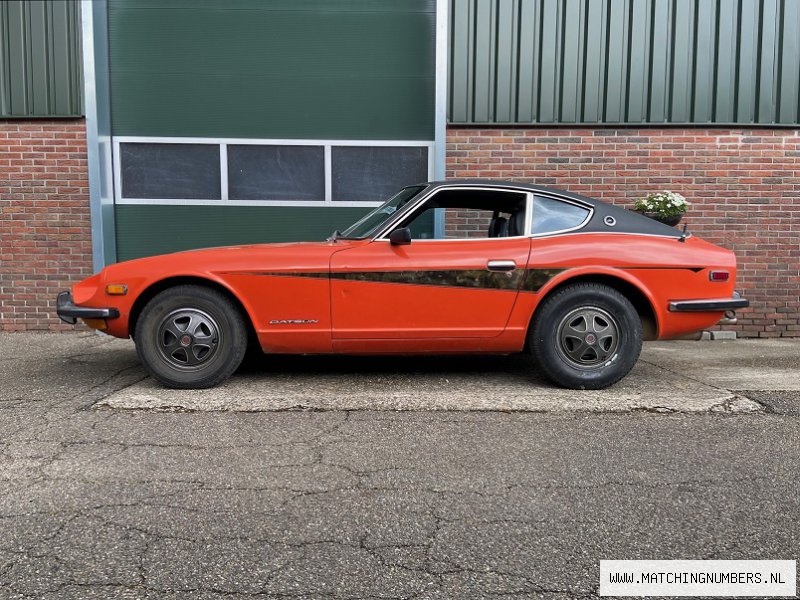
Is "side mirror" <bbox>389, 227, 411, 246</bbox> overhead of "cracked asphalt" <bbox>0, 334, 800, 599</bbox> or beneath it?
overhead

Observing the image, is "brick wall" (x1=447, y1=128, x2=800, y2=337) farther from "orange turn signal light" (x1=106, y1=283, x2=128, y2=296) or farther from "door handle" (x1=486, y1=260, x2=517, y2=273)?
"orange turn signal light" (x1=106, y1=283, x2=128, y2=296)

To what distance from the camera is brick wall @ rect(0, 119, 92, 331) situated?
24.1 ft

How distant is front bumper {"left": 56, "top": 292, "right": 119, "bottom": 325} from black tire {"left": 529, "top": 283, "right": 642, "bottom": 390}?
2861mm

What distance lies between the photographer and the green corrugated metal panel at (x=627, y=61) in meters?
7.26

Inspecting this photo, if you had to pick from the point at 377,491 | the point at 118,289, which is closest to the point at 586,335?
the point at 377,491

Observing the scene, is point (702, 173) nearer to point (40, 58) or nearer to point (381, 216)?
point (381, 216)

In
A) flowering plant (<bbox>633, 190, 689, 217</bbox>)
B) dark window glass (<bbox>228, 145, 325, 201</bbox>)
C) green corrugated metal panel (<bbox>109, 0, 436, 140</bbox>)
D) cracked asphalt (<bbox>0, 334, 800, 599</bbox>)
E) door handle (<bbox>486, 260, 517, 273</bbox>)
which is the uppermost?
green corrugated metal panel (<bbox>109, 0, 436, 140</bbox>)

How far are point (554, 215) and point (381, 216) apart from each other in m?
1.23

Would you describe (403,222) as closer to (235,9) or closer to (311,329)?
(311,329)

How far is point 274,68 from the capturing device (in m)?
7.60

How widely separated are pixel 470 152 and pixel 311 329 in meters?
3.61

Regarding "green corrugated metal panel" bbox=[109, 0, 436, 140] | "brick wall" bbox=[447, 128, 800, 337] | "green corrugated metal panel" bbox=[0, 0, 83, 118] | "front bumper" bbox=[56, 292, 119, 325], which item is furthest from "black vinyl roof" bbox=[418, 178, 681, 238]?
"green corrugated metal panel" bbox=[0, 0, 83, 118]

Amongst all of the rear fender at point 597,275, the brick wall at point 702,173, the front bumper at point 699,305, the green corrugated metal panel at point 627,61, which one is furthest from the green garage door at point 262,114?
the front bumper at point 699,305

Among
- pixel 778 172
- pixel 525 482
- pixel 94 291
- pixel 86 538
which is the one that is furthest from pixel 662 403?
pixel 778 172
